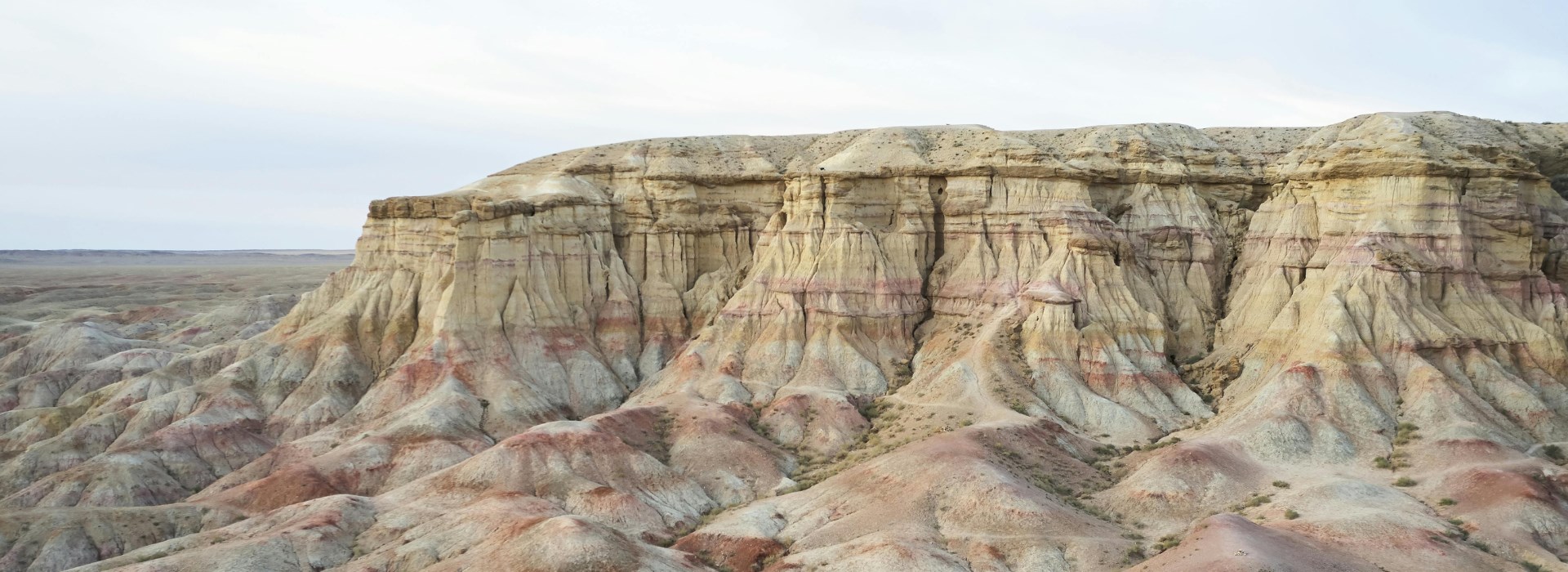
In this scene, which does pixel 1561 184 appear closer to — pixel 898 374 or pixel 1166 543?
pixel 898 374

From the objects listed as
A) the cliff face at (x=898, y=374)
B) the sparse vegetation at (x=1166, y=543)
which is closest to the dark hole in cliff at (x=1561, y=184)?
the cliff face at (x=898, y=374)

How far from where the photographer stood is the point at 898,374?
244 ft

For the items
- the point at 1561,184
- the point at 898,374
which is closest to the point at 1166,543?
the point at 898,374

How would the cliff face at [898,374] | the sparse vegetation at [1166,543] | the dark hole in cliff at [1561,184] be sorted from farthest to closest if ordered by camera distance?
the dark hole in cliff at [1561,184]
the cliff face at [898,374]
the sparse vegetation at [1166,543]

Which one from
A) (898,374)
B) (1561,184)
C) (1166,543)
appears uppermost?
(1561,184)

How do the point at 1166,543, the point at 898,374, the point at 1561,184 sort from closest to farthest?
1. the point at 1166,543
2. the point at 898,374
3. the point at 1561,184

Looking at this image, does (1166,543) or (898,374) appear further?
(898,374)

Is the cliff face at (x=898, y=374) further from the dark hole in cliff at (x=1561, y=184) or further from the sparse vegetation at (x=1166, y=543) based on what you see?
the dark hole in cliff at (x=1561, y=184)

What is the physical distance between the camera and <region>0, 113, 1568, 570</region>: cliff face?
48281 mm

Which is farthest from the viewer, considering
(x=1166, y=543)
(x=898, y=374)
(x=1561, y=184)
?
(x=1561, y=184)

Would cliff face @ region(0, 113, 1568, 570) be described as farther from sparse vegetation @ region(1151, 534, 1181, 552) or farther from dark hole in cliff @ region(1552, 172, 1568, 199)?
dark hole in cliff @ region(1552, 172, 1568, 199)

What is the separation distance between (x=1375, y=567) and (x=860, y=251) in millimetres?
44398

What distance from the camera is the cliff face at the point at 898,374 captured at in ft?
158

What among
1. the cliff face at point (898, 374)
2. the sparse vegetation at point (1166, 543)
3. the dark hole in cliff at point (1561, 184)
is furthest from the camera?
the dark hole in cliff at point (1561, 184)
